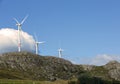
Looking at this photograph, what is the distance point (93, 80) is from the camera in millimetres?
111125

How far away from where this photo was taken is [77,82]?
106625mm

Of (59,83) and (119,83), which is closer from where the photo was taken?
(59,83)

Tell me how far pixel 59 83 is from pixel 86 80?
25.1 ft

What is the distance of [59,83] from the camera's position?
358ft

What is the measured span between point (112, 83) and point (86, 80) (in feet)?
62.2

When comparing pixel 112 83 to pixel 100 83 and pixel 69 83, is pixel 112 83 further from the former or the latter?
pixel 69 83

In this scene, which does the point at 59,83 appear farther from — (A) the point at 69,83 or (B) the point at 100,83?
(B) the point at 100,83

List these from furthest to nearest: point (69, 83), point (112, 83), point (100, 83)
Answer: point (112, 83), point (100, 83), point (69, 83)

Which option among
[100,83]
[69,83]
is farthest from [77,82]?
[100,83]

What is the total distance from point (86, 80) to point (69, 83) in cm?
517

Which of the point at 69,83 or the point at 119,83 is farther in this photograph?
the point at 119,83

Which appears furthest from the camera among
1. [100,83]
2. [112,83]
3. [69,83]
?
[112,83]

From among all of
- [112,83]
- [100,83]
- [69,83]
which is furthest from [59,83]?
[112,83]

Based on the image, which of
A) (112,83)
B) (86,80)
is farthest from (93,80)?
(112,83)
